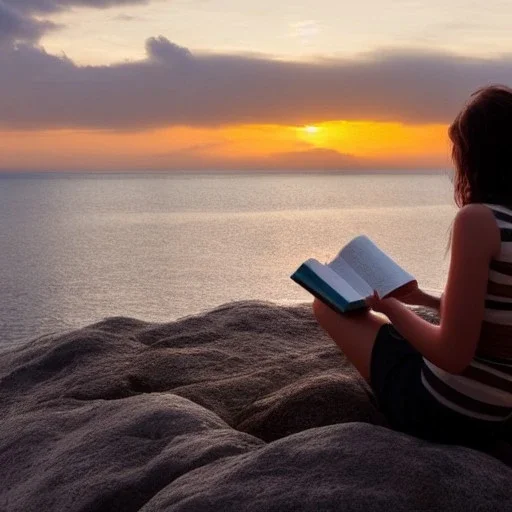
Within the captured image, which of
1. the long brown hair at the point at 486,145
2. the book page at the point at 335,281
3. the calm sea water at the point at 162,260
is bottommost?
the calm sea water at the point at 162,260

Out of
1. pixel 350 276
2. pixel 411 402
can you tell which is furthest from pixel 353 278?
pixel 411 402

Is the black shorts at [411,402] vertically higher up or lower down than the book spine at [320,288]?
lower down

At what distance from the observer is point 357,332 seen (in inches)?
137

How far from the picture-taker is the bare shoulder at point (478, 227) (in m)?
2.72

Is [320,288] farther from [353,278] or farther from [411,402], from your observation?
[411,402]

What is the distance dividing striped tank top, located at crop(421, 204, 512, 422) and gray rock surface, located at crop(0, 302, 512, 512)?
19cm

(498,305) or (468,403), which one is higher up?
(498,305)

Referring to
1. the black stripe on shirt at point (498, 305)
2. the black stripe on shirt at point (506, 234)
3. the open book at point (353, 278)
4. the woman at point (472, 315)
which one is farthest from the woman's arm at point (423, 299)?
the black stripe on shirt at point (506, 234)

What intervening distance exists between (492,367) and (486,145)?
0.79 meters

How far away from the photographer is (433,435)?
120 inches

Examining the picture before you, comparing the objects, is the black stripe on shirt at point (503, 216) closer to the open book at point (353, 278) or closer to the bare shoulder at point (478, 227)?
the bare shoulder at point (478, 227)

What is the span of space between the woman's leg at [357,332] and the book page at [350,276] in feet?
0.93

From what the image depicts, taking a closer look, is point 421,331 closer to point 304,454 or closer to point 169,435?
point 304,454

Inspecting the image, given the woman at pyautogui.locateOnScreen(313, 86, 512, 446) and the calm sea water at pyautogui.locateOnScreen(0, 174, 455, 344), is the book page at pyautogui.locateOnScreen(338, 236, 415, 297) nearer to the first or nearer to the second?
the woman at pyautogui.locateOnScreen(313, 86, 512, 446)
